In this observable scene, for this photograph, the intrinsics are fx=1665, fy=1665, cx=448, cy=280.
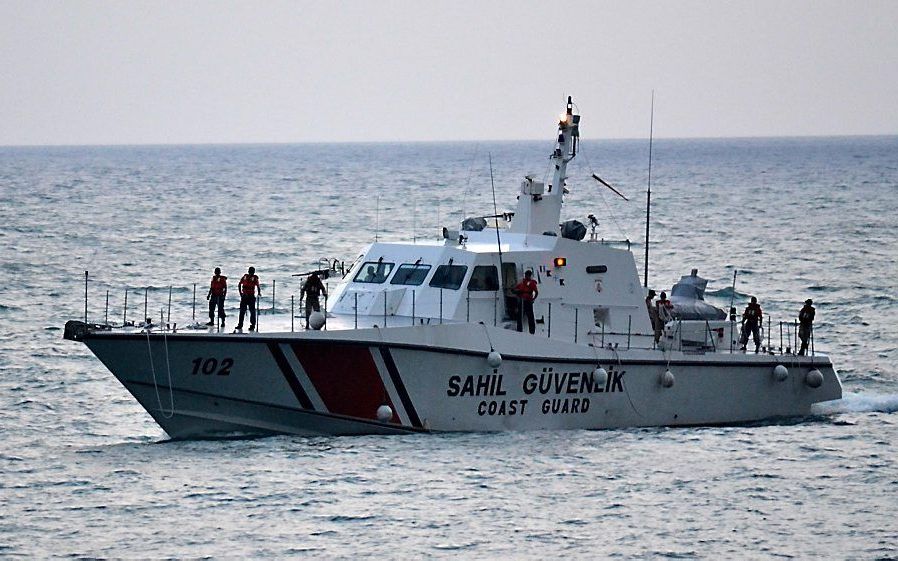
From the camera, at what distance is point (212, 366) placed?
80.9ft

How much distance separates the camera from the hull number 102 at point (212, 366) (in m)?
24.6

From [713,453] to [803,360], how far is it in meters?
3.73

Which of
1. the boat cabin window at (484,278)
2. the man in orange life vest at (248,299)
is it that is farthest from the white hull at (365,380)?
the boat cabin window at (484,278)

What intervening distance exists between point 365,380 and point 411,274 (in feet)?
9.25

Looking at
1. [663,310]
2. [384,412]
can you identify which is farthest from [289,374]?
[663,310]

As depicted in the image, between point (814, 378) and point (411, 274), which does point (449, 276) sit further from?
point (814, 378)

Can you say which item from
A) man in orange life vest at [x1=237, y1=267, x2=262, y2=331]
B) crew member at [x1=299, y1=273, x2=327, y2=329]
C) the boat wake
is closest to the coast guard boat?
crew member at [x1=299, y1=273, x2=327, y2=329]

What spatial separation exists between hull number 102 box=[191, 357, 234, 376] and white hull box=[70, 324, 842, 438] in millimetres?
15

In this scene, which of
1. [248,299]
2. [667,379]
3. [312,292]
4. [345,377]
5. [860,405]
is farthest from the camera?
[860,405]

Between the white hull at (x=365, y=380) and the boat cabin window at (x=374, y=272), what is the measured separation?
8.61 feet

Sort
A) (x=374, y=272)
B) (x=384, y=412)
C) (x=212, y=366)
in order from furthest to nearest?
(x=374, y=272)
(x=384, y=412)
(x=212, y=366)

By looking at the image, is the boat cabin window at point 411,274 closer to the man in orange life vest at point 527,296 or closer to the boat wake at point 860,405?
the man in orange life vest at point 527,296

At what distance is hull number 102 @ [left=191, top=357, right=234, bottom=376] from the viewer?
24.6 metres

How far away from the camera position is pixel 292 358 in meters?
24.6
